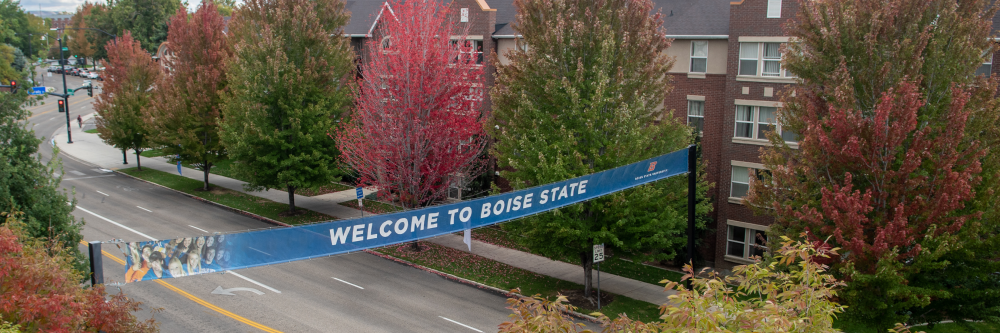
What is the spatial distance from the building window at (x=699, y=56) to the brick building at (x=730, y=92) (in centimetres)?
3

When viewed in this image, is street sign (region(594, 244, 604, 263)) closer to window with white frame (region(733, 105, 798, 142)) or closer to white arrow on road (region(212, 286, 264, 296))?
window with white frame (region(733, 105, 798, 142))

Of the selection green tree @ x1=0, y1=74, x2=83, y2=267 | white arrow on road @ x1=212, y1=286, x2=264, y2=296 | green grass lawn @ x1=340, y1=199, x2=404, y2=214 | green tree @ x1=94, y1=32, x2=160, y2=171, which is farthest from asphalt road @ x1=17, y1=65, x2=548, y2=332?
green tree @ x1=94, y1=32, x2=160, y2=171

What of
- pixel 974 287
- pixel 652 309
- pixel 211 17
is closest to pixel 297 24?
pixel 211 17

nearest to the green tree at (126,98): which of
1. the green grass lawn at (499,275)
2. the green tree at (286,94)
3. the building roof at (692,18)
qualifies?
the green tree at (286,94)

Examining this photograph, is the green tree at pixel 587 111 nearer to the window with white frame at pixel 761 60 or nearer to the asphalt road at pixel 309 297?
the asphalt road at pixel 309 297

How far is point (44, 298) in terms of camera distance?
35.4 feet

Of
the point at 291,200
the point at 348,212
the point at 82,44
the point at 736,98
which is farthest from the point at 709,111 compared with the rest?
the point at 82,44

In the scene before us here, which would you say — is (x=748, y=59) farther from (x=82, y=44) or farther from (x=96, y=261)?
(x=82, y=44)

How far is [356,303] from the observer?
77.0 ft

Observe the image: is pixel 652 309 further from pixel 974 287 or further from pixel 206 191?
pixel 206 191

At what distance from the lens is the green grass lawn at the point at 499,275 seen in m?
23.7

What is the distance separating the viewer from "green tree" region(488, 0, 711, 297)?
21.3 meters

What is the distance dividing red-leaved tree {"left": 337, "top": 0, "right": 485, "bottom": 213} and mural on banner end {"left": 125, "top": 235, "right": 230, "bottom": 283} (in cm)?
1525

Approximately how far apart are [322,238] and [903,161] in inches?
489
